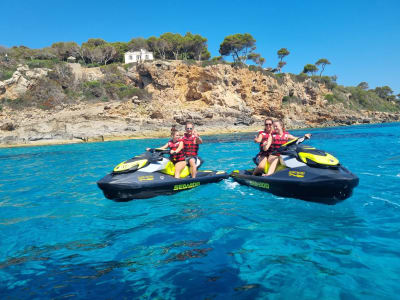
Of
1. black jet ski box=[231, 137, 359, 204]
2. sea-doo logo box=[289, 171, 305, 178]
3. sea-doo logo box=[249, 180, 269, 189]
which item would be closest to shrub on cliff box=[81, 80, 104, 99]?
sea-doo logo box=[249, 180, 269, 189]

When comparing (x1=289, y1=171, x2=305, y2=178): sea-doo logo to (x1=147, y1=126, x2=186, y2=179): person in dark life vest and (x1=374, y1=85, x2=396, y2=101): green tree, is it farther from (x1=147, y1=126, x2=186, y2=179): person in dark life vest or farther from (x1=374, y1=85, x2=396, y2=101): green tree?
(x1=374, y1=85, x2=396, y2=101): green tree

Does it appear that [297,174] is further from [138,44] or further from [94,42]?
[94,42]

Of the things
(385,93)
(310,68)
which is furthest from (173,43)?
(385,93)

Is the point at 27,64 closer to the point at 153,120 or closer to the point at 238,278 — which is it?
the point at 153,120

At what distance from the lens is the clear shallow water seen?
237 centimetres

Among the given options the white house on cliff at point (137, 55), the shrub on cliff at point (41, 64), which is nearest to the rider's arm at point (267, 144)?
the shrub on cliff at point (41, 64)

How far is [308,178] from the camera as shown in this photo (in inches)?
175

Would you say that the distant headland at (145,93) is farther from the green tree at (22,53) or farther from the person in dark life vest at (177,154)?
the person in dark life vest at (177,154)

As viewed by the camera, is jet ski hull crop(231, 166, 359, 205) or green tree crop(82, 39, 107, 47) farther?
green tree crop(82, 39, 107, 47)

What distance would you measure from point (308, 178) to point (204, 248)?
2.30 meters

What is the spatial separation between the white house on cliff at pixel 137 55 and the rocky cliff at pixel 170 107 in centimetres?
553

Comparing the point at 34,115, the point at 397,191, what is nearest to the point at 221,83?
the point at 34,115

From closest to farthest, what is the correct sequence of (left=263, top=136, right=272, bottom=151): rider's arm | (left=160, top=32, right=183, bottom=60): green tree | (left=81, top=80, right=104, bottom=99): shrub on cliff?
(left=263, top=136, right=272, bottom=151): rider's arm, (left=81, top=80, right=104, bottom=99): shrub on cliff, (left=160, top=32, right=183, bottom=60): green tree

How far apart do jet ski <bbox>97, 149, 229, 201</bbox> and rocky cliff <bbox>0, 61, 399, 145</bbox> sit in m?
24.5
